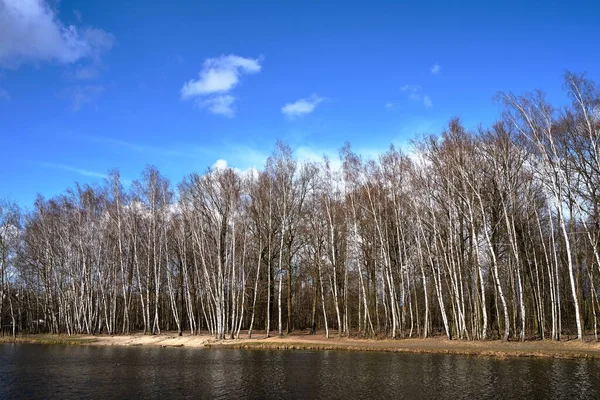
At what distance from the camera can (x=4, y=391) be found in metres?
Answer: 15.5

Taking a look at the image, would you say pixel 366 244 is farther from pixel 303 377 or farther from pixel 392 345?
pixel 303 377

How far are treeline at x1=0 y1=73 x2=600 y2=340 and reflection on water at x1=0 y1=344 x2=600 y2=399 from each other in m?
8.88

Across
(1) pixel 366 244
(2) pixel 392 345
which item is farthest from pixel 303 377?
(1) pixel 366 244

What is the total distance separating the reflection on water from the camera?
47.4 ft

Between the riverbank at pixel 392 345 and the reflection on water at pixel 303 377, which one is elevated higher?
the reflection on water at pixel 303 377

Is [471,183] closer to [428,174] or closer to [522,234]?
[428,174]

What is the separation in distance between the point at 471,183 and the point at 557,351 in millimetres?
11376

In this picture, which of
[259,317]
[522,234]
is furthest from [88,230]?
[522,234]

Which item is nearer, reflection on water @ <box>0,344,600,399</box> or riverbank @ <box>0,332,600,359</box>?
reflection on water @ <box>0,344,600,399</box>

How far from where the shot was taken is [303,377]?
58.1 feet

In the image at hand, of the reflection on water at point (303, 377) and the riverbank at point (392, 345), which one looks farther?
the riverbank at point (392, 345)

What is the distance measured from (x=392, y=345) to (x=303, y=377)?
12.2 meters

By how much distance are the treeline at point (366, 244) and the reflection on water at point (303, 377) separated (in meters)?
8.88

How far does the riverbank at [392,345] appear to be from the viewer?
2230 centimetres
